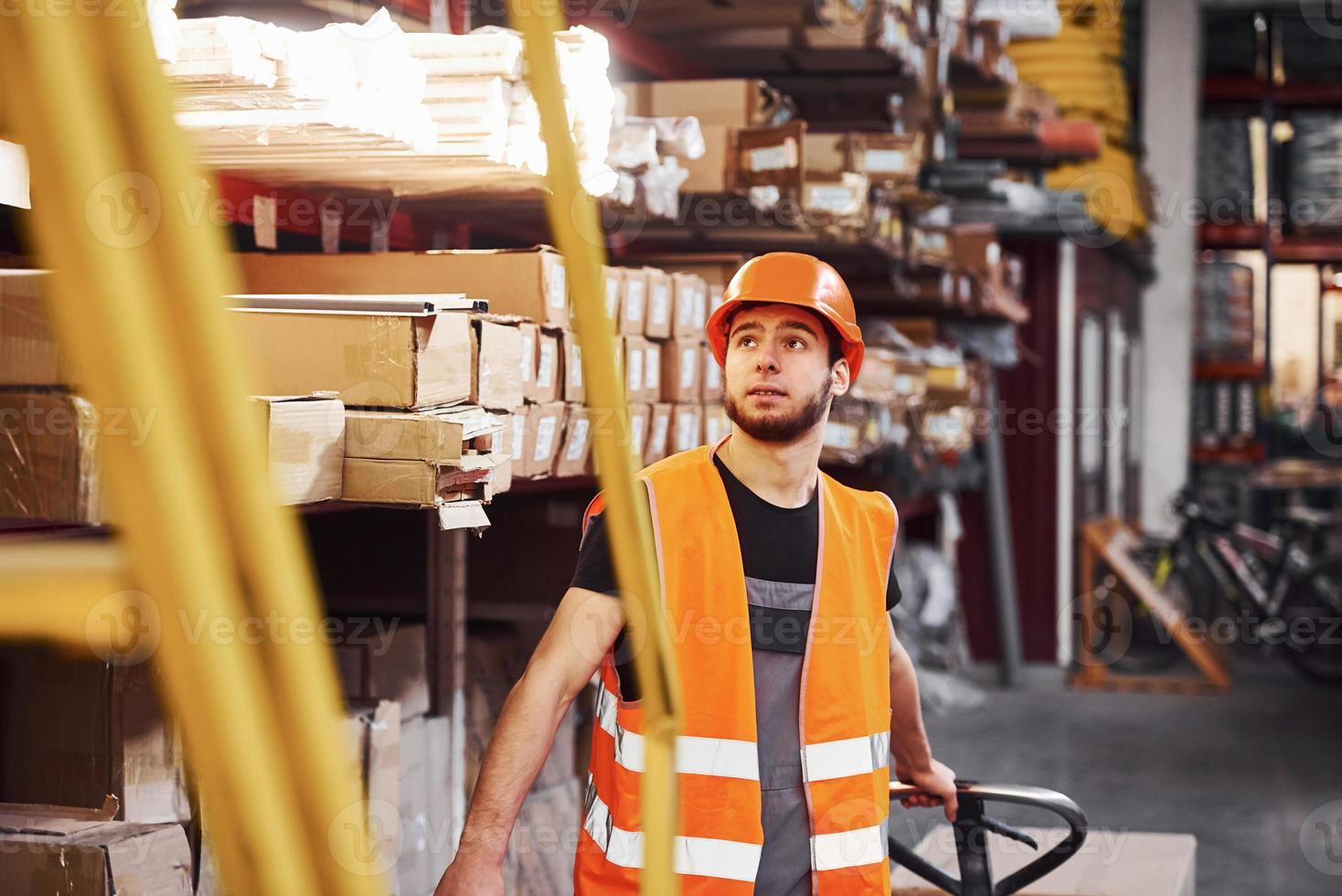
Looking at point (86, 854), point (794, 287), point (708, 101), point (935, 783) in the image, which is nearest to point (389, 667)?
point (86, 854)

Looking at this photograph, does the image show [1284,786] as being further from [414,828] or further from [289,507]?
[289,507]

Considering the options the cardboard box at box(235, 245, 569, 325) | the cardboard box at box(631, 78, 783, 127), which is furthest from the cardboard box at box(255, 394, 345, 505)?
the cardboard box at box(631, 78, 783, 127)

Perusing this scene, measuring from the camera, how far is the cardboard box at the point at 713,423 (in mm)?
4660

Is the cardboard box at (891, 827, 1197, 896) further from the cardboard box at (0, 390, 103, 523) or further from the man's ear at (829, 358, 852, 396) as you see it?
the cardboard box at (0, 390, 103, 523)

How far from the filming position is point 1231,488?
51.0 ft

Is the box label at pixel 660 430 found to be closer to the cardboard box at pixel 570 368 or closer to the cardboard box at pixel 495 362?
the cardboard box at pixel 570 368

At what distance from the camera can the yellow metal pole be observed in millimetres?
1143

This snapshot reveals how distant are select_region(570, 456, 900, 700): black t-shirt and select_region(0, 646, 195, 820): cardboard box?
98cm

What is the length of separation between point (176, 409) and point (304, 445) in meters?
1.79

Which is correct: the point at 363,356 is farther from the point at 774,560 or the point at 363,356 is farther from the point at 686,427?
the point at 686,427

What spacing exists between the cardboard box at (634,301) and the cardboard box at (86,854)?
174 cm

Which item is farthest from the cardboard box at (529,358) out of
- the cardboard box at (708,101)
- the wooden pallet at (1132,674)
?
the wooden pallet at (1132,674)

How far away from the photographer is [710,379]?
469 cm

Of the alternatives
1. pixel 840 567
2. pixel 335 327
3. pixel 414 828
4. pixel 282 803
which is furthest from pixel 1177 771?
pixel 282 803
